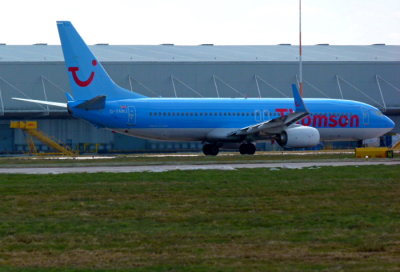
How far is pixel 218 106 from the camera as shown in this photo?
53.6 m

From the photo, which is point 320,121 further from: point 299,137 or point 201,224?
point 201,224

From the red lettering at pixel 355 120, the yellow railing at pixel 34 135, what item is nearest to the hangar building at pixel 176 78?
the yellow railing at pixel 34 135

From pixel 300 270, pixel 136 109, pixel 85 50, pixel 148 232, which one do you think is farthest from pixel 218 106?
pixel 300 270

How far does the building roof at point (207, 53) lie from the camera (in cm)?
7594

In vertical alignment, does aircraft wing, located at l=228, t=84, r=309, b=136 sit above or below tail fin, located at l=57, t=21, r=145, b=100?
below

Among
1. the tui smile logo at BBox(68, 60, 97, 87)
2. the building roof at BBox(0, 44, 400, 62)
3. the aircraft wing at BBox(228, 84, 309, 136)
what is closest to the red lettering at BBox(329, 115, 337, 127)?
the aircraft wing at BBox(228, 84, 309, 136)

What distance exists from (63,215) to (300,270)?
8.38 metres

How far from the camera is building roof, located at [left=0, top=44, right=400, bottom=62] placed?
249 feet

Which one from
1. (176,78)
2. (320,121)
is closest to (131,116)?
(320,121)

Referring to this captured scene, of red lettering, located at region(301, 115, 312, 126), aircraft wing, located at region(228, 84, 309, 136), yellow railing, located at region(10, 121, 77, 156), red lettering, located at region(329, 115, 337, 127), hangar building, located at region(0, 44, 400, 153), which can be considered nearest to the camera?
aircraft wing, located at region(228, 84, 309, 136)

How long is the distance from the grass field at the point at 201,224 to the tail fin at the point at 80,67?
67.5ft

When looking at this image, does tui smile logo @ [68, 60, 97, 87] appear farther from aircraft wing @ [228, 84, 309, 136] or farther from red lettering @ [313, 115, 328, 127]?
red lettering @ [313, 115, 328, 127]

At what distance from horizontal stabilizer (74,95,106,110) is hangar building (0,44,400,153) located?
1964 centimetres

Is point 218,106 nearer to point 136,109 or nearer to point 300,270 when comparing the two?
point 136,109
